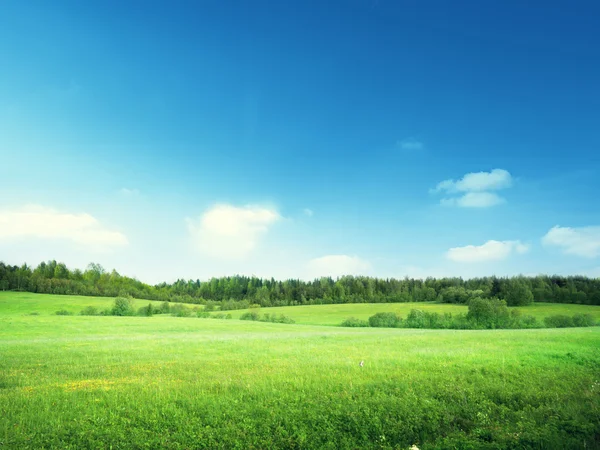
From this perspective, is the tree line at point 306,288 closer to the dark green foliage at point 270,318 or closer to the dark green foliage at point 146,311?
the dark green foliage at point 146,311

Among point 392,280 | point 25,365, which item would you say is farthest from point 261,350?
point 392,280

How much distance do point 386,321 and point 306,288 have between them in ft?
331

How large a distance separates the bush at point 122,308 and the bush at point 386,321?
59495mm

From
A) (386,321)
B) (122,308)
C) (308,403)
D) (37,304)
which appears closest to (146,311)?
(122,308)

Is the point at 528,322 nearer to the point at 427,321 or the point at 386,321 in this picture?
the point at 427,321

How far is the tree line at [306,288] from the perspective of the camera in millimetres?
119250

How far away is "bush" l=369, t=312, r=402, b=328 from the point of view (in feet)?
243

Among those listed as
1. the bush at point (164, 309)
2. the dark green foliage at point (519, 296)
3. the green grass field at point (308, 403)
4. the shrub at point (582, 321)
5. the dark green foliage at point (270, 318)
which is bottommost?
the dark green foliage at point (270, 318)

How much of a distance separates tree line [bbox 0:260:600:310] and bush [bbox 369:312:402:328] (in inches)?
1676

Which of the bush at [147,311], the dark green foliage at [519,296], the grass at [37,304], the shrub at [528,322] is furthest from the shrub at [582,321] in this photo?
the grass at [37,304]

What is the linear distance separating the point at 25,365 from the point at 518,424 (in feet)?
77.8

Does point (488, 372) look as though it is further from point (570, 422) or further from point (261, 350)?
point (261, 350)

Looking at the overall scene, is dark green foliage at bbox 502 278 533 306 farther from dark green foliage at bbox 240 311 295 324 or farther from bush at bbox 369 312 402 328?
dark green foliage at bbox 240 311 295 324

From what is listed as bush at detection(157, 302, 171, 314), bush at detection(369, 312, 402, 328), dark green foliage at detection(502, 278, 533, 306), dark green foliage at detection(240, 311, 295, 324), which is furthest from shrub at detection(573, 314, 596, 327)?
bush at detection(157, 302, 171, 314)
